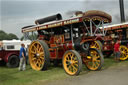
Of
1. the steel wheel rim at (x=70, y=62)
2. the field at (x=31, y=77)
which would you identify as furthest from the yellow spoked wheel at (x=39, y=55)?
the steel wheel rim at (x=70, y=62)

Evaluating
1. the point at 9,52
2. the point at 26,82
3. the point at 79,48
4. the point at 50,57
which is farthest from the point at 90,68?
the point at 9,52

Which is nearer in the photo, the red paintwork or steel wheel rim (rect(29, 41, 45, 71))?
steel wheel rim (rect(29, 41, 45, 71))

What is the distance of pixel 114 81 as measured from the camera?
5.08m

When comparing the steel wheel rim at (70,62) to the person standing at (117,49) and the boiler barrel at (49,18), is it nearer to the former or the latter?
the boiler barrel at (49,18)

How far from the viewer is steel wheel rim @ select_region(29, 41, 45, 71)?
25.1ft

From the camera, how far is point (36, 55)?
7.89 meters

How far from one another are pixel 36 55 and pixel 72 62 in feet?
7.32

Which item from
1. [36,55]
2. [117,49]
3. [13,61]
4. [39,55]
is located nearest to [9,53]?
[13,61]

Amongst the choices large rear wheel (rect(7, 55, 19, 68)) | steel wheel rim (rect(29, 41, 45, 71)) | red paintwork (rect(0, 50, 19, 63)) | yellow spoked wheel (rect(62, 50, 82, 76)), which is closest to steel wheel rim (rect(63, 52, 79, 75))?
yellow spoked wheel (rect(62, 50, 82, 76))

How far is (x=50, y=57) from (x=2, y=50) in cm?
324

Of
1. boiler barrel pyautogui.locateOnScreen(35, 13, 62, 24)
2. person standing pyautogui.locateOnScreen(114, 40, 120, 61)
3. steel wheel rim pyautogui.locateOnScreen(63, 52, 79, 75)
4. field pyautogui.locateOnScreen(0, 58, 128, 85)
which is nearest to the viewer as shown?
field pyautogui.locateOnScreen(0, 58, 128, 85)

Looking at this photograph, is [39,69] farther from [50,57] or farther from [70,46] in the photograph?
[70,46]

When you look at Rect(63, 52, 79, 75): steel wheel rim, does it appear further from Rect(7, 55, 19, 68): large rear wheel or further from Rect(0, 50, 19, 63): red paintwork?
Rect(0, 50, 19, 63): red paintwork

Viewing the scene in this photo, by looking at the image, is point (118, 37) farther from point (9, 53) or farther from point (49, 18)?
point (9, 53)
